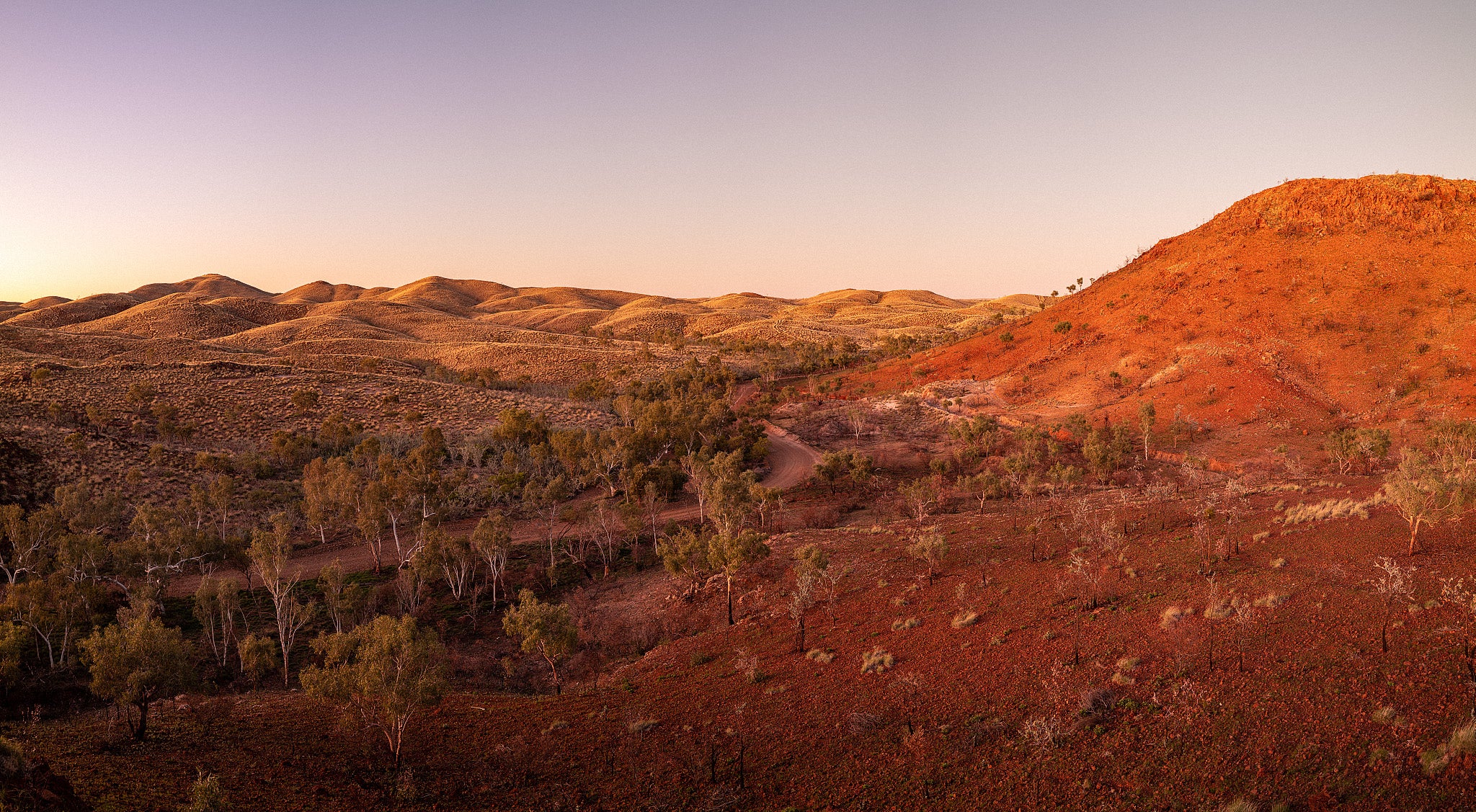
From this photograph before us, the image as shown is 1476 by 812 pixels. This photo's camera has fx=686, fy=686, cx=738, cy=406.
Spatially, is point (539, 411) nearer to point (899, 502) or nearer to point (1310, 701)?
point (899, 502)

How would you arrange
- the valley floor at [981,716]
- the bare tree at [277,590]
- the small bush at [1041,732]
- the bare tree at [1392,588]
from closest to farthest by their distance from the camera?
the valley floor at [981,716], the small bush at [1041,732], the bare tree at [1392,588], the bare tree at [277,590]

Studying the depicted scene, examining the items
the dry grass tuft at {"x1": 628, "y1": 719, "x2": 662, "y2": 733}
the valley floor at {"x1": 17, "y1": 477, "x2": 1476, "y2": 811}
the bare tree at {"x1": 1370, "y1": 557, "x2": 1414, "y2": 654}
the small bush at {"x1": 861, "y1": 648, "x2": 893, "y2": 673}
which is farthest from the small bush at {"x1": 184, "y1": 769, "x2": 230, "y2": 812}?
the bare tree at {"x1": 1370, "y1": 557, "x2": 1414, "y2": 654}

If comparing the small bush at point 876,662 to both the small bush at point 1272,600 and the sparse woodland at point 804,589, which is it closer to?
the sparse woodland at point 804,589

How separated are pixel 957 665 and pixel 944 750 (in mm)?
4475

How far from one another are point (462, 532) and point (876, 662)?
3280 centimetres

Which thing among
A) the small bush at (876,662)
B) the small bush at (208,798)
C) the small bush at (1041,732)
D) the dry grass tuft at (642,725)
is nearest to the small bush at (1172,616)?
the small bush at (1041,732)

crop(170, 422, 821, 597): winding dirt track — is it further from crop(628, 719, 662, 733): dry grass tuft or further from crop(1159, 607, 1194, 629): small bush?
crop(1159, 607, 1194, 629): small bush

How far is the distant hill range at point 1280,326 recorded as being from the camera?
2115 inches

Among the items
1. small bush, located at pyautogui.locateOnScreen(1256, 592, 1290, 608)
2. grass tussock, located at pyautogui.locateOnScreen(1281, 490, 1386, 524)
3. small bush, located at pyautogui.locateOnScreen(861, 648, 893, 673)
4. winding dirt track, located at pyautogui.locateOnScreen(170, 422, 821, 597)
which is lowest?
winding dirt track, located at pyautogui.locateOnScreen(170, 422, 821, 597)

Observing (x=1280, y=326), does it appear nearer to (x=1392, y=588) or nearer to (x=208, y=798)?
(x=1392, y=588)

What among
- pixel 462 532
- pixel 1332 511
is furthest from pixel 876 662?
pixel 462 532

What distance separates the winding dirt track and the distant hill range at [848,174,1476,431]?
24.5m

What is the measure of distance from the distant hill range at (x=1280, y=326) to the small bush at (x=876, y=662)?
4731 cm

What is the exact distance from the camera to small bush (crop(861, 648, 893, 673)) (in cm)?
2005
